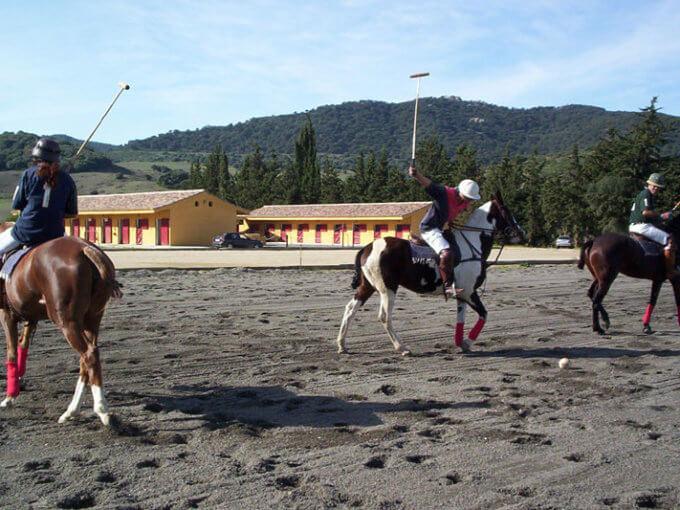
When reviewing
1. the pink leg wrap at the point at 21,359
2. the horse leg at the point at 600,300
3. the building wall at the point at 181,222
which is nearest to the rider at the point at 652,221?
the horse leg at the point at 600,300

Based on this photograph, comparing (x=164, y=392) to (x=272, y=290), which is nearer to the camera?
(x=164, y=392)

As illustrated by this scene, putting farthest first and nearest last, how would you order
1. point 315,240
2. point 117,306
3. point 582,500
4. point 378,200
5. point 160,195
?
1. point 378,200
2. point 315,240
3. point 160,195
4. point 117,306
5. point 582,500

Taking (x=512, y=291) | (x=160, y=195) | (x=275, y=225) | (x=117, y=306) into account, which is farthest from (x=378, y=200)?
(x=117, y=306)

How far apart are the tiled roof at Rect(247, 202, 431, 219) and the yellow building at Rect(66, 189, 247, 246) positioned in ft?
22.3

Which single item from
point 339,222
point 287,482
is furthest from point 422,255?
point 339,222

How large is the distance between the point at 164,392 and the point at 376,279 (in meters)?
3.73

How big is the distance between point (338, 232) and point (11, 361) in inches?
2238

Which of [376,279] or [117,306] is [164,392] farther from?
[117,306]

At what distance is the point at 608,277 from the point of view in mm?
11922

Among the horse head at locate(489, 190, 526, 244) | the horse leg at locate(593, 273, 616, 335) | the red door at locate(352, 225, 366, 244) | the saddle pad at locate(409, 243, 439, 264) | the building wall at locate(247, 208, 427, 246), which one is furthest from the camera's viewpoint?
the red door at locate(352, 225, 366, 244)

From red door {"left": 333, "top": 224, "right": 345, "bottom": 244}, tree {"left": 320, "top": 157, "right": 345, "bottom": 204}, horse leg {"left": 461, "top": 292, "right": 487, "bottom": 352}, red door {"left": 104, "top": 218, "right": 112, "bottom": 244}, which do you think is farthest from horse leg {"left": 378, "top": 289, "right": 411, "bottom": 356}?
tree {"left": 320, "top": 157, "right": 345, "bottom": 204}

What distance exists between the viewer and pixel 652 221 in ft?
40.5

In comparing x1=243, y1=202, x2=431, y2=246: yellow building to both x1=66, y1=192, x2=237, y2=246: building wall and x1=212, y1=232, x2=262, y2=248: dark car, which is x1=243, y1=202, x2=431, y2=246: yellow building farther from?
x1=212, y1=232, x2=262, y2=248: dark car

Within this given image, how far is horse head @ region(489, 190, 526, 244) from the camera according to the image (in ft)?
35.0
